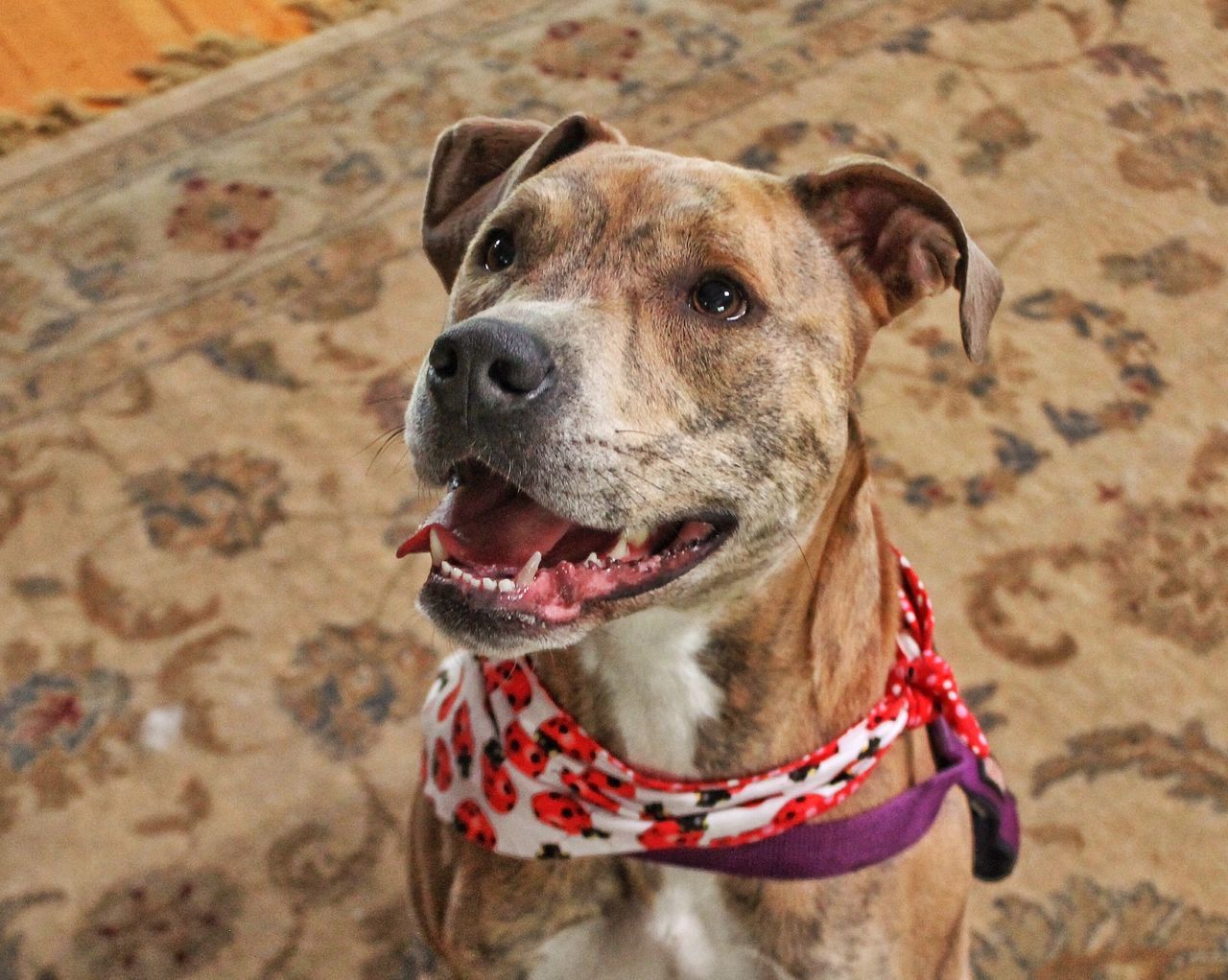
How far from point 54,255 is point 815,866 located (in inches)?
112

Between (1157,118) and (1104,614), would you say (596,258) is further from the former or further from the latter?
(1157,118)

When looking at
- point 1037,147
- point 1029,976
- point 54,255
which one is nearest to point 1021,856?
point 1029,976

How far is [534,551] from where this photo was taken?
5.02ft

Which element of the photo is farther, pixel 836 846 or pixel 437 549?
pixel 836 846

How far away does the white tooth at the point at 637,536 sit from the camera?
1525mm

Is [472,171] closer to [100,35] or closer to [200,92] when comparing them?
[200,92]

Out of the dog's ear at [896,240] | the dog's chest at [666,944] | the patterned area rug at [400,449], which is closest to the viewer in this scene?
the dog's ear at [896,240]

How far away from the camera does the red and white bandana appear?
1701mm

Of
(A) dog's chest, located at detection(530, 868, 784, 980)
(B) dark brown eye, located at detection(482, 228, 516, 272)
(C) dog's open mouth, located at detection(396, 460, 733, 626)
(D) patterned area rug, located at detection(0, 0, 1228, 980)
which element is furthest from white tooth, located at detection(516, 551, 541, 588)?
(D) patterned area rug, located at detection(0, 0, 1228, 980)

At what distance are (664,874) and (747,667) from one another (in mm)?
355

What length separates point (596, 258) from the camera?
1.63 metres

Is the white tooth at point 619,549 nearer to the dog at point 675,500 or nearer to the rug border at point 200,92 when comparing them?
the dog at point 675,500

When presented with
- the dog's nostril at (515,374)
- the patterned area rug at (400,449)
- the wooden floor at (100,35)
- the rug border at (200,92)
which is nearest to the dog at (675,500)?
the dog's nostril at (515,374)

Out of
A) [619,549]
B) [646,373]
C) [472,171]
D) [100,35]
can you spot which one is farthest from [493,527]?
[100,35]
